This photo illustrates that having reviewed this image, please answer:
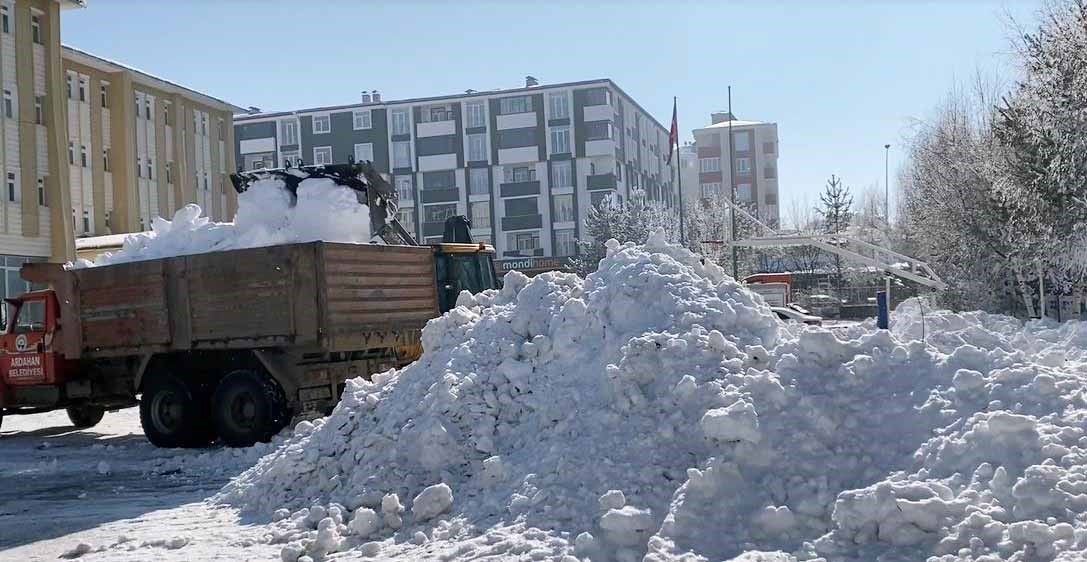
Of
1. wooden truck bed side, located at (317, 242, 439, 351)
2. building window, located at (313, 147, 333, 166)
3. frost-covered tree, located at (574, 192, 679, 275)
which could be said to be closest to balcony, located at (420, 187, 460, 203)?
building window, located at (313, 147, 333, 166)

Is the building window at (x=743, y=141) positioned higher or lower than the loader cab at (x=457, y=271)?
higher

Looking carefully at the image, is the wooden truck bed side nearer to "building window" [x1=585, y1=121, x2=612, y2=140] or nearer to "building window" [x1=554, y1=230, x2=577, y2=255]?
"building window" [x1=585, y1=121, x2=612, y2=140]

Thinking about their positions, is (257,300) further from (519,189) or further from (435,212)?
(435,212)

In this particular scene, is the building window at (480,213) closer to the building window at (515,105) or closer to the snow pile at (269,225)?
the building window at (515,105)

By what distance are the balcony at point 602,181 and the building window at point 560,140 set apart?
2.33m

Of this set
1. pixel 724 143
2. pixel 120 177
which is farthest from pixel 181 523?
pixel 724 143

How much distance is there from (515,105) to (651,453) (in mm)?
53574

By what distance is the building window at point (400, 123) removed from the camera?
200 ft

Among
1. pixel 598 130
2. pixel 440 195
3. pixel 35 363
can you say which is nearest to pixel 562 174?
pixel 598 130

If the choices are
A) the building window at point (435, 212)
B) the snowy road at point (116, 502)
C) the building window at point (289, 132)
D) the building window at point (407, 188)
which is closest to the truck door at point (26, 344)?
the snowy road at point (116, 502)

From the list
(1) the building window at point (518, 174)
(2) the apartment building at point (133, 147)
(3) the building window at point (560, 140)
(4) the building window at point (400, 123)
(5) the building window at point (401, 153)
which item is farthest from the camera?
(5) the building window at point (401, 153)

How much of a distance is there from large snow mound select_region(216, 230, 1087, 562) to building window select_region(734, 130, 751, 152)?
83.3 m

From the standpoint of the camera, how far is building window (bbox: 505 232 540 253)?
59531 mm

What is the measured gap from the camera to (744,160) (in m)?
89.9
